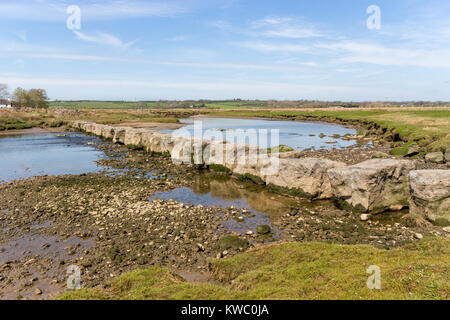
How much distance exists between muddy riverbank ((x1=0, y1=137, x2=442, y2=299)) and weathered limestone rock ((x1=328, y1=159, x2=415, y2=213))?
2.56 feet

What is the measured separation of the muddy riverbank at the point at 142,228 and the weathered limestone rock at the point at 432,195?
0.77 m

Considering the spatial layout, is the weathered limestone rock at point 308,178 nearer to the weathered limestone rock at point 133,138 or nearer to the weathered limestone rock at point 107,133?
the weathered limestone rock at point 133,138

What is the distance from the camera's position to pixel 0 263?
11.0 m

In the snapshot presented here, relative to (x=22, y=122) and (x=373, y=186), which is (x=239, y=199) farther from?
(x=22, y=122)

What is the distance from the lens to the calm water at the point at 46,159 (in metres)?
27.1

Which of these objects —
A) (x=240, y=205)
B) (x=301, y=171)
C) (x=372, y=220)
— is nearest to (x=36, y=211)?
(x=240, y=205)

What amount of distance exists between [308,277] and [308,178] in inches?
451

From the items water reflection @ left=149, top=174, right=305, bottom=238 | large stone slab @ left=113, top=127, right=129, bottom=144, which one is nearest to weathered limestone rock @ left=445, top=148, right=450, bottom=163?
water reflection @ left=149, top=174, right=305, bottom=238

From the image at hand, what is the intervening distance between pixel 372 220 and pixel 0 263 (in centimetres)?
1822

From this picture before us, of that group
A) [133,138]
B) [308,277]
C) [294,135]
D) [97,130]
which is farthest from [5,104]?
[308,277]

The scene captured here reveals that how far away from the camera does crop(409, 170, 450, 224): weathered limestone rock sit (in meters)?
13.1

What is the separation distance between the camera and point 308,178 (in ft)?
60.0

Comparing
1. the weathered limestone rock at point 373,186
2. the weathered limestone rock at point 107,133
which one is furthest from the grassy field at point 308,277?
the weathered limestone rock at point 107,133
